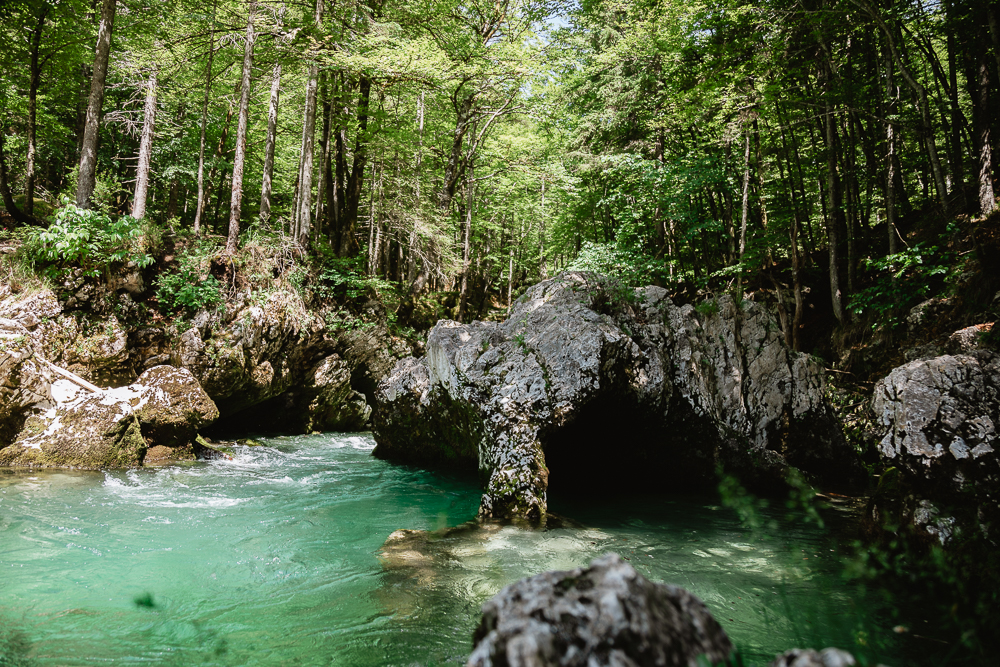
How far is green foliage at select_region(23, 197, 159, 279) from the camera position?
912 cm

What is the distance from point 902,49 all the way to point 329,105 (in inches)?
599

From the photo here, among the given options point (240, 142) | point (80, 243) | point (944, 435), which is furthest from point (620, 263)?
point (80, 243)

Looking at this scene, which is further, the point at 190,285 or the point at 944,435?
the point at 190,285

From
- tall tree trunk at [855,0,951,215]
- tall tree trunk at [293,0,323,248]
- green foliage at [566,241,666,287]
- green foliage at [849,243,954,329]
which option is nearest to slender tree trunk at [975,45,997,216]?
tall tree trunk at [855,0,951,215]

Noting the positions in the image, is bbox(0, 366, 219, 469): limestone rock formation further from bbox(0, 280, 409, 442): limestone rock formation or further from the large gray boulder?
the large gray boulder

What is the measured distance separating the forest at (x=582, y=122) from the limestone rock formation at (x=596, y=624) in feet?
28.4

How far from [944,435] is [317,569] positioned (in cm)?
567

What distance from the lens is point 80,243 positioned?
30.4 ft

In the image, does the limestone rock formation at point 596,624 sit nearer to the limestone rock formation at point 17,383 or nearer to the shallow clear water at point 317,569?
the shallow clear water at point 317,569

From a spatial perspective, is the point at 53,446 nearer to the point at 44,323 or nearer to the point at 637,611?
the point at 44,323

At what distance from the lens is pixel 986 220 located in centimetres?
838

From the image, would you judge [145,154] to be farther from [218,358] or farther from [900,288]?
[900,288]

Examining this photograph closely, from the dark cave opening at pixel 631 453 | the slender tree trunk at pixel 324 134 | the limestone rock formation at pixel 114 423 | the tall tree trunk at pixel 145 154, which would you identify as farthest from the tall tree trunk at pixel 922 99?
the tall tree trunk at pixel 145 154

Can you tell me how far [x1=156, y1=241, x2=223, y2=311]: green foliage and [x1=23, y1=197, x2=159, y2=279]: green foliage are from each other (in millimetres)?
653
